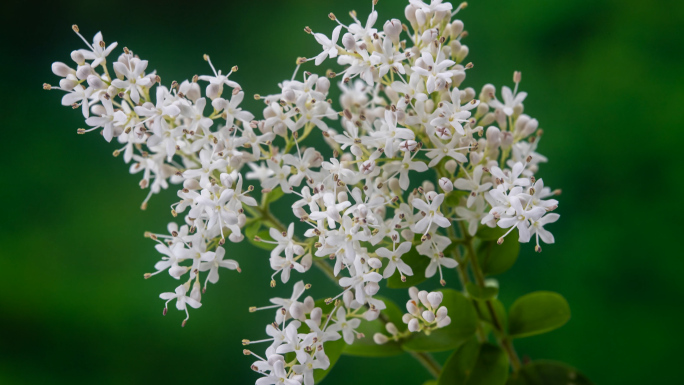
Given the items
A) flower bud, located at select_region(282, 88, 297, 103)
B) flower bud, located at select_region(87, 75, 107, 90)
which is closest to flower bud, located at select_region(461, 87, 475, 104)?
flower bud, located at select_region(282, 88, 297, 103)

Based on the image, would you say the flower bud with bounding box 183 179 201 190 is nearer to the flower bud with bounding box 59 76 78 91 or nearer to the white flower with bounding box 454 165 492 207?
the flower bud with bounding box 59 76 78 91

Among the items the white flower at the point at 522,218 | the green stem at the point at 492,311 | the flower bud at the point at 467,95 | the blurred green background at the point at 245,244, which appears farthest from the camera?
the blurred green background at the point at 245,244

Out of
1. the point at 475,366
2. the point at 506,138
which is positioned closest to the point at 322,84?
the point at 506,138

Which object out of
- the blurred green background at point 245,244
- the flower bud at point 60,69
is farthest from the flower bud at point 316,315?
the blurred green background at point 245,244

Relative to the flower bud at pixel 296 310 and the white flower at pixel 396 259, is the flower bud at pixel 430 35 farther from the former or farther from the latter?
the flower bud at pixel 296 310

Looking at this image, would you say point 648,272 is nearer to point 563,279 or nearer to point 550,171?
point 563,279

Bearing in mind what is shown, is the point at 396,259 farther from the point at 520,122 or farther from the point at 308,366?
the point at 520,122
